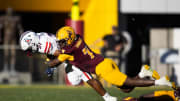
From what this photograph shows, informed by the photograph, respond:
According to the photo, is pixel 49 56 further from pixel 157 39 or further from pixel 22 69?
pixel 157 39

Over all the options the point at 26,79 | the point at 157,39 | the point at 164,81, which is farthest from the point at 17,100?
the point at 157,39

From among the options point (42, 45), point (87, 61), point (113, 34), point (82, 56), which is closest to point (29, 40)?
point (42, 45)

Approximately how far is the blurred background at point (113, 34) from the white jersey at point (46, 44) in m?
6.11

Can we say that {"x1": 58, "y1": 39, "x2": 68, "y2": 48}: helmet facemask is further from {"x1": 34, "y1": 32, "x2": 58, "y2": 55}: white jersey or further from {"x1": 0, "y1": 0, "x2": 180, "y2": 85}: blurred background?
{"x1": 0, "y1": 0, "x2": 180, "y2": 85}: blurred background

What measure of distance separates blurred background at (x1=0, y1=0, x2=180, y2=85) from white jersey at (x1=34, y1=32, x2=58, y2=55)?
20.1 ft

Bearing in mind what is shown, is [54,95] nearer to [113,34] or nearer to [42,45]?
[42,45]

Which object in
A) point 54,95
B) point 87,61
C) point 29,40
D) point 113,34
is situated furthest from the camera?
point 113,34

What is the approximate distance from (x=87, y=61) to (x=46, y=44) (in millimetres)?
702

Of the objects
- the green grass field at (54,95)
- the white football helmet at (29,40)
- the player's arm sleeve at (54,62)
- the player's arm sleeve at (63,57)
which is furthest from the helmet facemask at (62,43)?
the green grass field at (54,95)

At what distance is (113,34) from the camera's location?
1301 centimetres

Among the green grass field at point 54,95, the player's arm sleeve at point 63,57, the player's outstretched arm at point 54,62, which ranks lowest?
the green grass field at point 54,95

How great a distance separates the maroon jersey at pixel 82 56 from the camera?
6934mm

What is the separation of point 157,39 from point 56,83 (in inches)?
162

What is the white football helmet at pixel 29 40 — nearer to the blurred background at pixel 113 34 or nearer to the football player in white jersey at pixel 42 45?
the football player in white jersey at pixel 42 45
